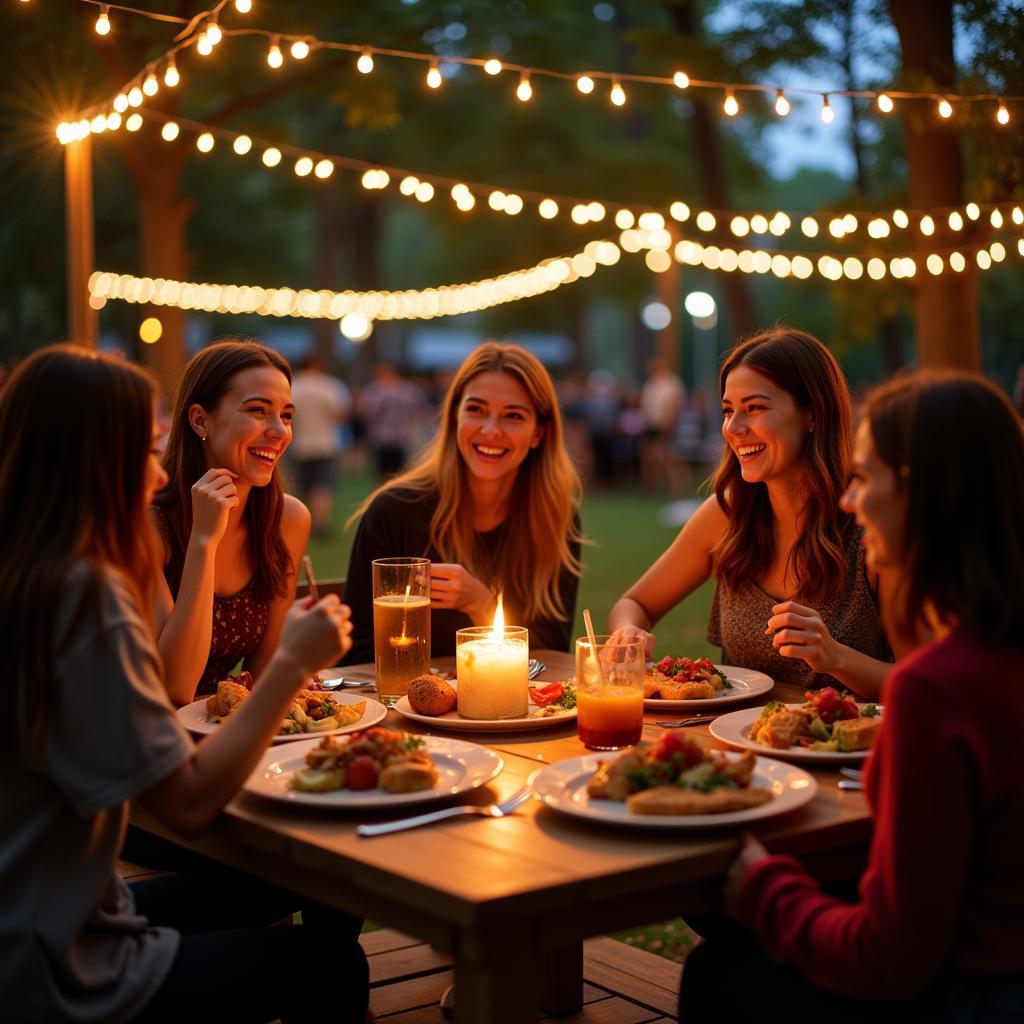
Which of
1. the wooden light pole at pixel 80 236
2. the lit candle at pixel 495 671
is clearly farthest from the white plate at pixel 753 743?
the wooden light pole at pixel 80 236

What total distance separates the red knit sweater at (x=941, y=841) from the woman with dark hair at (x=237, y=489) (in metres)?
1.88

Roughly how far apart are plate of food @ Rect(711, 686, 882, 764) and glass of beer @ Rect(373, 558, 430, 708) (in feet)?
2.48

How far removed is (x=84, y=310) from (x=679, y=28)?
7417 millimetres

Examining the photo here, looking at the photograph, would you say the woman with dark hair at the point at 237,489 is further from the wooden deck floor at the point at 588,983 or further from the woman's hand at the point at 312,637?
the woman's hand at the point at 312,637

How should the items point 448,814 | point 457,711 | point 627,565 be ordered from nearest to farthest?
point 448,814 → point 457,711 → point 627,565

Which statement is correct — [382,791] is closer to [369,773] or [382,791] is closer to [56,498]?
[369,773]

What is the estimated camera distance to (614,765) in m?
2.20

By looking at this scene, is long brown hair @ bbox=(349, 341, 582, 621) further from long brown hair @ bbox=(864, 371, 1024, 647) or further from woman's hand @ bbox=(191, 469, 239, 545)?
long brown hair @ bbox=(864, 371, 1024, 647)

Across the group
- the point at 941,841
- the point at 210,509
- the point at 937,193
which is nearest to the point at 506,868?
the point at 941,841

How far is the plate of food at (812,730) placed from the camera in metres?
2.44

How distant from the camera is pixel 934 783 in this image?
70.4 inches

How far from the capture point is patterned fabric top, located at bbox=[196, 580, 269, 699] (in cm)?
338

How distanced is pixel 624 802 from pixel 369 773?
421 mm

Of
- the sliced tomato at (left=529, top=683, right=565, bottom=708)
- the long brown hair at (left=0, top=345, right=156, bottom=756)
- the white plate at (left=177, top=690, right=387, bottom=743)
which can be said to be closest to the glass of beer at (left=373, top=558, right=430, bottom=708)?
the white plate at (left=177, top=690, right=387, bottom=743)
